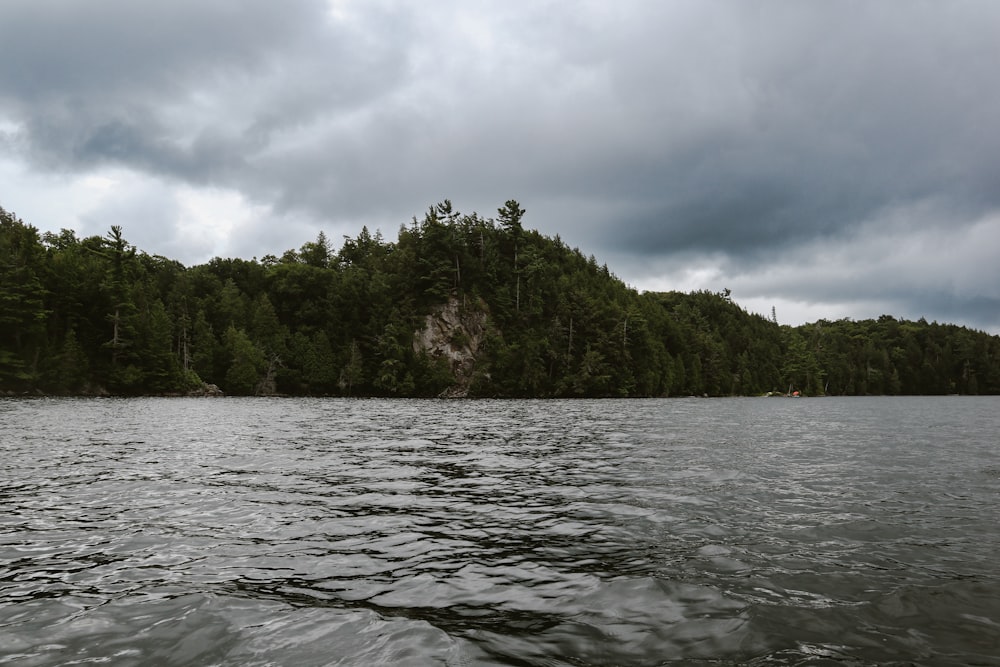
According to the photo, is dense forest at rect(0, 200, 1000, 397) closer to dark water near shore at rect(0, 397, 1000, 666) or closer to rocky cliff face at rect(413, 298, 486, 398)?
rocky cliff face at rect(413, 298, 486, 398)

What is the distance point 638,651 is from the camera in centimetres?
564

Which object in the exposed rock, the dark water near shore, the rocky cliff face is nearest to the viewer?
the dark water near shore

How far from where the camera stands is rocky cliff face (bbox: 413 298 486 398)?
127 metres

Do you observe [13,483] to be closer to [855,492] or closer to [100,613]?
[100,613]

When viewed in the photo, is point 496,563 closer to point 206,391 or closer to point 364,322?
point 206,391

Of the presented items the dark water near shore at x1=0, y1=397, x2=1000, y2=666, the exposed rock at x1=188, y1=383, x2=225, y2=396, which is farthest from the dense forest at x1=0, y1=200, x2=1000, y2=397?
the dark water near shore at x1=0, y1=397, x2=1000, y2=666

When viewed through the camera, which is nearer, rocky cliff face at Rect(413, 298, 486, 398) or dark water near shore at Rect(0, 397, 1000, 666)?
dark water near shore at Rect(0, 397, 1000, 666)

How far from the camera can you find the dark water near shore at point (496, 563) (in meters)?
5.75

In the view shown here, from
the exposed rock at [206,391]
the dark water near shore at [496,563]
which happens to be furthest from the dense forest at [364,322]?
the dark water near shore at [496,563]

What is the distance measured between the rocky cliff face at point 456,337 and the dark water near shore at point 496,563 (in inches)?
4249

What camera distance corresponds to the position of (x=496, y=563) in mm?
8656

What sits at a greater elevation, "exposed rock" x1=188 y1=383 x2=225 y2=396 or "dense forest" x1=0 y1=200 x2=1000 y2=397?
"dense forest" x1=0 y1=200 x2=1000 y2=397

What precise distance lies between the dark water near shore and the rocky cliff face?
108 m

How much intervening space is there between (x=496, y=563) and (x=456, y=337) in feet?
397
